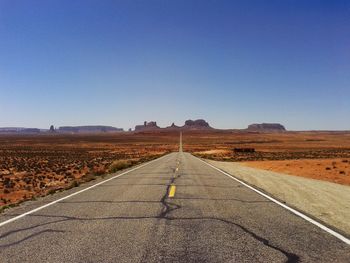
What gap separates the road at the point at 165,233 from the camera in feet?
18.2

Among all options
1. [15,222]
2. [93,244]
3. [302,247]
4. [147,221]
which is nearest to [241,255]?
[302,247]

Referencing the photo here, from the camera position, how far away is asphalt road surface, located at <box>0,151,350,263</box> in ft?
18.2

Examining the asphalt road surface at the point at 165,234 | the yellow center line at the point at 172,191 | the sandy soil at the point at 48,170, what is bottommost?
the sandy soil at the point at 48,170

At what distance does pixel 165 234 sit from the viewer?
268 inches

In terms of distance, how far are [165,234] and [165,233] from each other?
→ 8 cm

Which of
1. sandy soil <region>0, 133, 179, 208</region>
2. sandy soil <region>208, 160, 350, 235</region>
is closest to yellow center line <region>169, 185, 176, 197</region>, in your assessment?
sandy soil <region>208, 160, 350, 235</region>

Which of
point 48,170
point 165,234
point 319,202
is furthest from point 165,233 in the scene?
point 48,170

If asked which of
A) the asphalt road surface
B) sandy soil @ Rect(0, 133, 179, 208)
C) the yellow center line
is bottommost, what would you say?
sandy soil @ Rect(0, 133, 179, 208)

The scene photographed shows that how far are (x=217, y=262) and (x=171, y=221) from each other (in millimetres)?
2833

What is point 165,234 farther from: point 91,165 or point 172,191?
point 91,165

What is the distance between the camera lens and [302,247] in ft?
19.8

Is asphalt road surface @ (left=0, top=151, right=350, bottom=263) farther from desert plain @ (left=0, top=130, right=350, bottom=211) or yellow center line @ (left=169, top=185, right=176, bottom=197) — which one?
desert plain @ (left=0, top=130, right=350, bottom=211)

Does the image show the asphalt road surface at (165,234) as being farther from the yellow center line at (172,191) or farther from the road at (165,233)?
the yellow center line at (172,191)

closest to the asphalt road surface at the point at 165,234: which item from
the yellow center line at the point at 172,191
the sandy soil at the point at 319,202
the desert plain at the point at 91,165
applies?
the sandy soil at the point at 319,202
